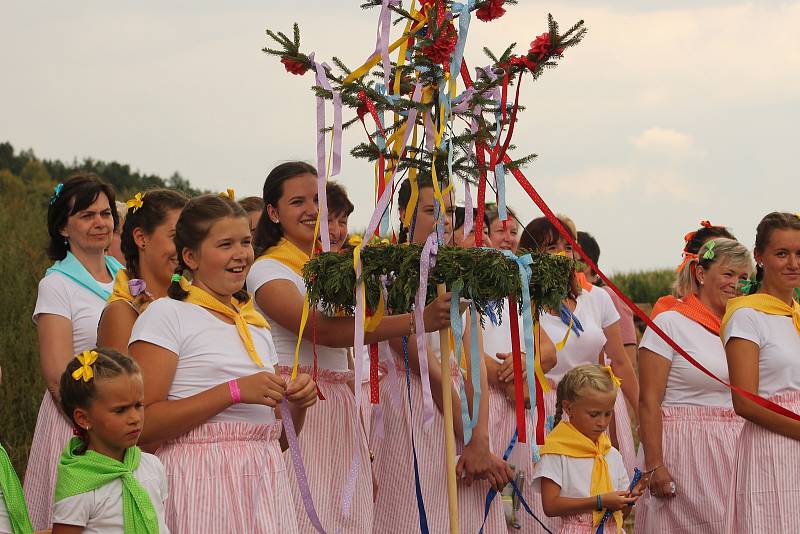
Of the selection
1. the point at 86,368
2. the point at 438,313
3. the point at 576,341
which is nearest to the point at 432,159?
the point at 438,313

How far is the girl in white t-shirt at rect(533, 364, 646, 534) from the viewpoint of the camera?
562 cm

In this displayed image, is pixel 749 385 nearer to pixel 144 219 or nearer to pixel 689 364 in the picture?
pixel 689 364

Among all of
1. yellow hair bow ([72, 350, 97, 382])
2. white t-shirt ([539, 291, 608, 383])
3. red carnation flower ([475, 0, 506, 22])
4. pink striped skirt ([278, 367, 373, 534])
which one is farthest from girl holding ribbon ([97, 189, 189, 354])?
white t-shirt ([539, 291, 608, 383])

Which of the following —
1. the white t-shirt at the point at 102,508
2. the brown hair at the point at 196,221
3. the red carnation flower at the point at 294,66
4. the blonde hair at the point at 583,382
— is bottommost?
the white t-shirt at the point at 102,508

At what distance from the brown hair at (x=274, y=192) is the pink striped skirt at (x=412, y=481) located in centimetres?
98

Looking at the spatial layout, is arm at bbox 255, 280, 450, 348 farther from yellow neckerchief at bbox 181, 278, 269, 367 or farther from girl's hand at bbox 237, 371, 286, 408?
girl's hand at bbox 237, 371, 286, 408

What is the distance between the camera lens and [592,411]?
18.8ft

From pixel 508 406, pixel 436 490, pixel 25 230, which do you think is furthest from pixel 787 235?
pixel 25 230

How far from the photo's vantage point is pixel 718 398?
6.59m

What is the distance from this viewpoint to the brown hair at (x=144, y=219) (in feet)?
16.9

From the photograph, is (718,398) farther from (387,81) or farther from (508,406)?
(387,81)

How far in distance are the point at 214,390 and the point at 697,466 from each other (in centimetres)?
346

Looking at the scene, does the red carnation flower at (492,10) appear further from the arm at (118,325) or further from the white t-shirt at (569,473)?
the white t-shirt at (569,473)

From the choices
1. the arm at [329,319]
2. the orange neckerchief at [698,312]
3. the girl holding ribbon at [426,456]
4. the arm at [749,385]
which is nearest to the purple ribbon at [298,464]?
the arm at [329,319]
